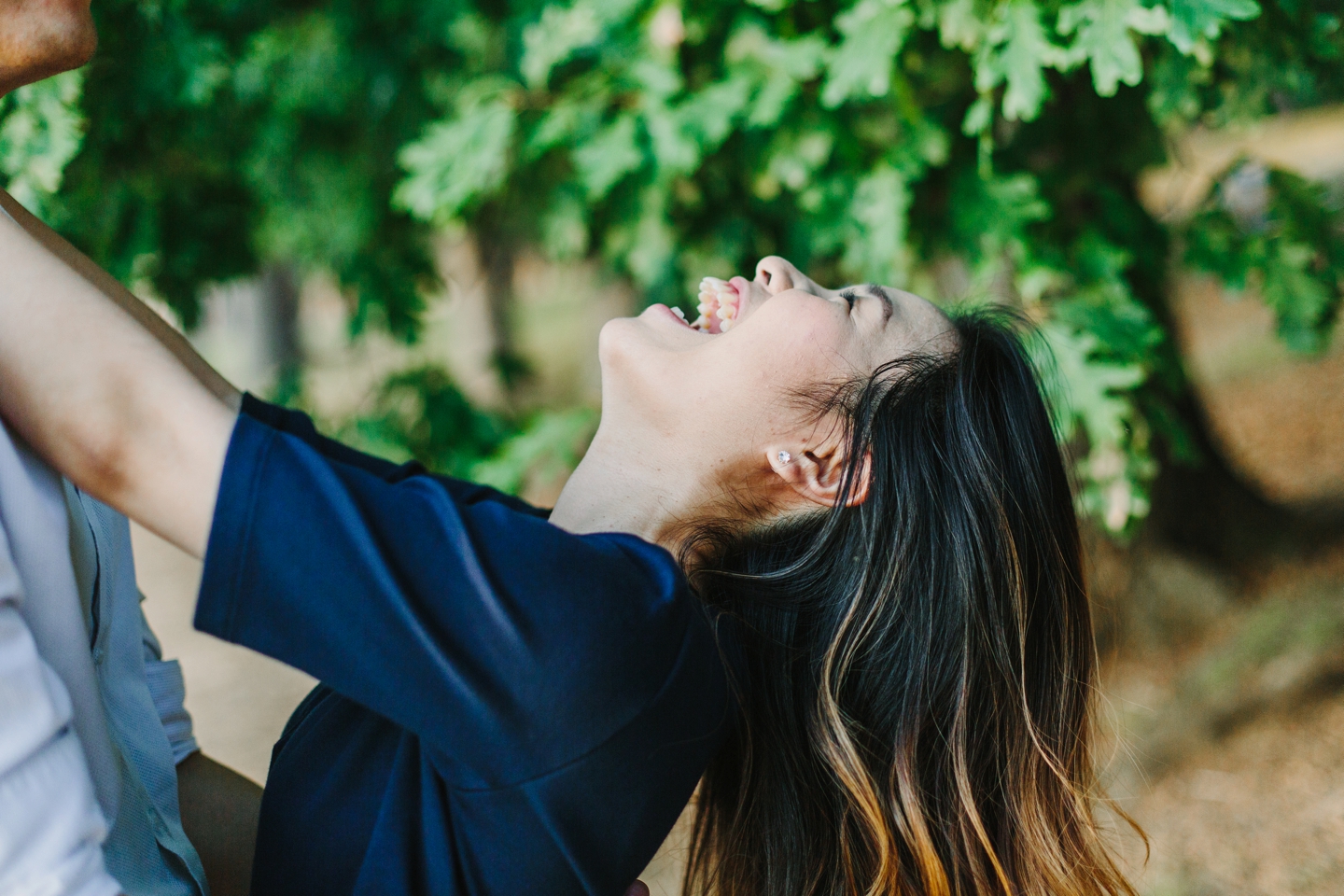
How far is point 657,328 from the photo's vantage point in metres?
2.01

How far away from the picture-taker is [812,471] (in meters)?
2.02

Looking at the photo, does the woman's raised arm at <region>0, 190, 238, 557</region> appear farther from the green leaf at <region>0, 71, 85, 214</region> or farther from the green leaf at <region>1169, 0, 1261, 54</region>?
the green leaf at <region>1169, 0, 1261, 54</region>

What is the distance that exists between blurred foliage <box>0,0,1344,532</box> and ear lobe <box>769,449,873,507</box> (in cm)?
95

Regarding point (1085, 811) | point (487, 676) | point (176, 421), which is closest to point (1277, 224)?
point (1085, 811)

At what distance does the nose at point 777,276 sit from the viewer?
2.17 meters

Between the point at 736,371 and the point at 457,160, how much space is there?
158 centimetres

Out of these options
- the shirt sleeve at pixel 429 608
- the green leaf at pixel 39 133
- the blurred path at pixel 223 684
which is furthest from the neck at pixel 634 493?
the blurred path at pixel 223 684

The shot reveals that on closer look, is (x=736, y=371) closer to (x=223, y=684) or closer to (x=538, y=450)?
(x=538, y=450)

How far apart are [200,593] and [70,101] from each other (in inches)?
83.8

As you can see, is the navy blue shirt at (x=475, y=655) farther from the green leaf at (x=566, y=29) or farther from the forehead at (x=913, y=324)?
the green leaf at (x=566, y=29)

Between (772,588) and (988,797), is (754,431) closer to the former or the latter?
(772,588)

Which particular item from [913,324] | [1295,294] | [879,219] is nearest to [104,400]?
[913,324]

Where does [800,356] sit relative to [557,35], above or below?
below

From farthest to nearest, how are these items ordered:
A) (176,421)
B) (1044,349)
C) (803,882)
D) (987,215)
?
(987,215) < (1044,349) < (803,882) < (176,421)
